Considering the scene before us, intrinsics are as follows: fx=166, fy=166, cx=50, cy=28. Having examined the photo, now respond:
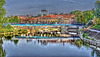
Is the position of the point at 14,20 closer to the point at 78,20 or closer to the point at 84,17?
the point at 78,20

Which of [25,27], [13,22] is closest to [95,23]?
[25,27]

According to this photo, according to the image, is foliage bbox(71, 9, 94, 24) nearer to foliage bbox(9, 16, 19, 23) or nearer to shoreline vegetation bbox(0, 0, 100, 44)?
shoreline vegetation bbox(0, 0, 100, 44)

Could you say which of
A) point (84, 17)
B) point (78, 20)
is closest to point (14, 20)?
point (78, 20)

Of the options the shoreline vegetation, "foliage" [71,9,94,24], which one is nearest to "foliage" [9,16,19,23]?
the shoreline vegetation

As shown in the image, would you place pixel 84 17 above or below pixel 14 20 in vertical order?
above

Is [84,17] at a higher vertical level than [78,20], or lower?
higher

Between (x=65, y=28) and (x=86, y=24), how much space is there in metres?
2.02

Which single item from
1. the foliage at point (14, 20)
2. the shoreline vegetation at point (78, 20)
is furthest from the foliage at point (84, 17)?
the foliage at point (14, 20)

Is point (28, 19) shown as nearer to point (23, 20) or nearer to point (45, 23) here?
point (23, 20)

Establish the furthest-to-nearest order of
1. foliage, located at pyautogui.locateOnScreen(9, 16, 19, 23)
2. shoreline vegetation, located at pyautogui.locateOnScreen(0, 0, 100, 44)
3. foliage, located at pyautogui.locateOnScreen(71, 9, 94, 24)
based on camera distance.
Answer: foliage, located at pyautogui.locateOnScreen(71, 9, 94, 24) < foliage, located at pyautogui.locateOnScreen(9, 16, 19, 23) < shoreline vegetation, located at pyautogui.locateOnScreen(0, 0, 100, 44)

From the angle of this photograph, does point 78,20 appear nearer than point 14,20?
No

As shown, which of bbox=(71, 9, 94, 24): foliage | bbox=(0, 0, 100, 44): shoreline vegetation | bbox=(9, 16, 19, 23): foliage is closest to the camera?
bbox=(0, 0, 100, 44): shoreline vegetation

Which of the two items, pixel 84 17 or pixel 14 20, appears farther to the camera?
pixel 84 17

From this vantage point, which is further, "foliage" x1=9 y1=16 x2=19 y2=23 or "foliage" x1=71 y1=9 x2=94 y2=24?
"foliage" x1=71 y1=9 x2=94 y2=24
